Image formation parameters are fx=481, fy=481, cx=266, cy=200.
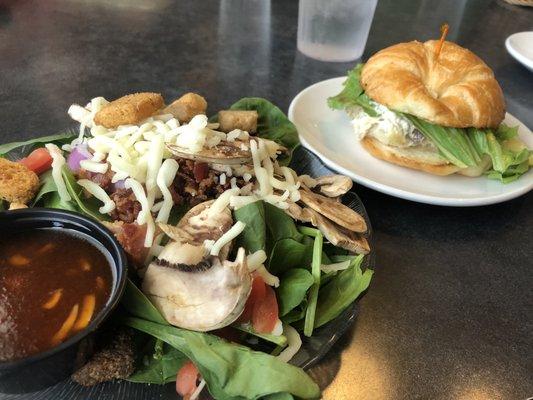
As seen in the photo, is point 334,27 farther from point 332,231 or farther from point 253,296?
point 253,296

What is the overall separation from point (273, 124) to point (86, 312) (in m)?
1.21

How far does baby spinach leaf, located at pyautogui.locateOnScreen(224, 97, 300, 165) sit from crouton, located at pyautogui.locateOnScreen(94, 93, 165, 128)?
518 millimetres

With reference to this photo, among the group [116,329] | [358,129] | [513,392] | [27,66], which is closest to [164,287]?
[116,329]

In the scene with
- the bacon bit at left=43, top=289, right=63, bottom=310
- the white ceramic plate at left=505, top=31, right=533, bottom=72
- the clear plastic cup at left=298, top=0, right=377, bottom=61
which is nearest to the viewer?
the bacon bit at left=43, top=289, right=63, bottom=310

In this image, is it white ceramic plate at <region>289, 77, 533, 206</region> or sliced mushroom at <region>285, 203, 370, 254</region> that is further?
white ceramic plate at <region>289, 77, 533, 206</region>

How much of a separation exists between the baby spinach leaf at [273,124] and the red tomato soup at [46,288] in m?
0.96

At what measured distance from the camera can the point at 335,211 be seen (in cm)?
150

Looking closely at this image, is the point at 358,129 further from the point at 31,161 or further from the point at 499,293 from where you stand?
the point at 31,161

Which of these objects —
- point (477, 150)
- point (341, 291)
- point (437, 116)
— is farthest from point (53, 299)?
point (477, 150)

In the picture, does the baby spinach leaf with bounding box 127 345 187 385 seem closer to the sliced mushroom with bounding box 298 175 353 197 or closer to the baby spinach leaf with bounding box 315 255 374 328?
the baby spinach leaf with bounding box 315 255 374 328

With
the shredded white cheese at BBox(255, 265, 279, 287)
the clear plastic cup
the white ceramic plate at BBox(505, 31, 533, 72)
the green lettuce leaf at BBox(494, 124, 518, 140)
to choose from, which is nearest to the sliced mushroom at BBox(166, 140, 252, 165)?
the shredded white cheese at BBox(255, 265, 279, 287)

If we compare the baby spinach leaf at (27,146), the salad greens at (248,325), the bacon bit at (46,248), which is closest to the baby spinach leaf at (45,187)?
the salad greens at (248,325)

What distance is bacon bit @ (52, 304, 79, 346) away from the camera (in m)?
0.99

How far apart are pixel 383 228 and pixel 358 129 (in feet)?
1.85
